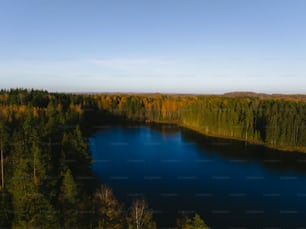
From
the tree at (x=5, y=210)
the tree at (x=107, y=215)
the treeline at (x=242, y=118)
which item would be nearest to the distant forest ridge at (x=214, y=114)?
the treeline at (x=242, y=118)

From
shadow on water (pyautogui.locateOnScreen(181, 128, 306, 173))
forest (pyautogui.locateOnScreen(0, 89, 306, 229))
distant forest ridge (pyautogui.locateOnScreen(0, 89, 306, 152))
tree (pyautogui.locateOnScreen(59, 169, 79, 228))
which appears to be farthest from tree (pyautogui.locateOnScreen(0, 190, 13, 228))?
shadow on water (pyautogui.locateOnScreen(181, 128, 306, 173))

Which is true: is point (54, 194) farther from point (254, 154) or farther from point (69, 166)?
point (254, 154)

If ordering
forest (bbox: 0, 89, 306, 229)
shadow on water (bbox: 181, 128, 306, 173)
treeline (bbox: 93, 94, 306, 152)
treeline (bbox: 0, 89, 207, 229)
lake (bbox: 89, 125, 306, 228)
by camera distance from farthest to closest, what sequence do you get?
treeline (bbox: 93, 94, 306, 152), shadow on water (bbox: 181, 128, 306, 173), lake (bbox: 89, 125, 306, 228), forest (bbox: 0, 89, 306, 229), treeline (bbox: 0, 89, 207, 229)

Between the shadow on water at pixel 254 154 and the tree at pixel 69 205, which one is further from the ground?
the tree at pixel 69 205

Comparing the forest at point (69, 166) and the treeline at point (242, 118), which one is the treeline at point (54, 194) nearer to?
the forest at point (69, 166)

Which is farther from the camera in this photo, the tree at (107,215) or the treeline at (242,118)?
the treeline at (242,118)

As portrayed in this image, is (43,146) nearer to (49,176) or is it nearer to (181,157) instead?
(49,176)

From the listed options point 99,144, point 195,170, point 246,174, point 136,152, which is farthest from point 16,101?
point 246,174

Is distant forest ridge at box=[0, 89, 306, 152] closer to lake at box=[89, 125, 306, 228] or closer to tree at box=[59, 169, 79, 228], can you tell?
lake at box=[89, 125, 306, 228]

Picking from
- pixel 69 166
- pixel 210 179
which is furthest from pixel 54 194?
pixel 210 179
